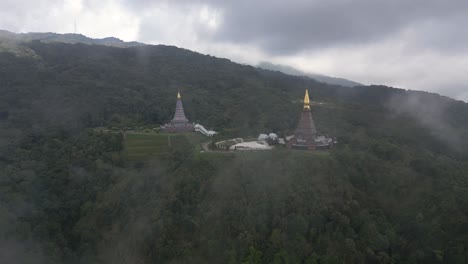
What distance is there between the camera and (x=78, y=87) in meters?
39.4

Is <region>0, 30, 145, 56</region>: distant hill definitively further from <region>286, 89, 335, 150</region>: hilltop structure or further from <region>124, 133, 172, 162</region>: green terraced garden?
<region>286, 89, 335, 150</region>: hilltop structure

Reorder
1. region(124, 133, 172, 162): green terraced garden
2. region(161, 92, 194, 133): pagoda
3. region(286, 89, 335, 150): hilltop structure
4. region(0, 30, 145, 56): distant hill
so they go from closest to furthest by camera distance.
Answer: region(286, 89, 335, 150): hilltop structure, region(124, 133, 172, 162): green terraced garden, region(161, 92, 194, 133): pagoda, region(0, 30, 145, 56): distant hill

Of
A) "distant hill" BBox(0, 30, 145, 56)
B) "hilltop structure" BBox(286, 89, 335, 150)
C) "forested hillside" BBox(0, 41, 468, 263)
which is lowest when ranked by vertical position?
"forested hillside" BBox(0, 41, 468, 263)

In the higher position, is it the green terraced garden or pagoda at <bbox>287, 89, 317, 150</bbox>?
pagoda at <bbox>287, 89, 317, 150</bbox>

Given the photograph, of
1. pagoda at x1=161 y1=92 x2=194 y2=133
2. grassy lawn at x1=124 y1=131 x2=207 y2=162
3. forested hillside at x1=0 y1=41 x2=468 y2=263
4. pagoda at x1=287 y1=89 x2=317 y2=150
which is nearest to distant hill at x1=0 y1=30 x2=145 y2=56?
forested hillside at x1=0 y1=41 x2=468 y2=263

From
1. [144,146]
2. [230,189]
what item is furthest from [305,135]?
[144,146]

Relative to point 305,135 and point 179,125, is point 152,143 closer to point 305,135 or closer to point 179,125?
point 179,125

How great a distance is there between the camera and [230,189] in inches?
842

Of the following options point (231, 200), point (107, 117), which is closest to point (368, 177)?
point (231, 200)

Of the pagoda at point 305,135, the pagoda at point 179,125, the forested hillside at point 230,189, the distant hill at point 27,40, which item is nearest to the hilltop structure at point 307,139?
the pagoda at point 305,135

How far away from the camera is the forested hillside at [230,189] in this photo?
18.4 meters

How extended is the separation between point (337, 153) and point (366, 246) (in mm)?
6535

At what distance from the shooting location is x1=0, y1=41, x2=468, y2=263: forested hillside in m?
18.4

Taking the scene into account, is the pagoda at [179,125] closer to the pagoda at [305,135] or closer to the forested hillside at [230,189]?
the forested hillside at [230,189]
